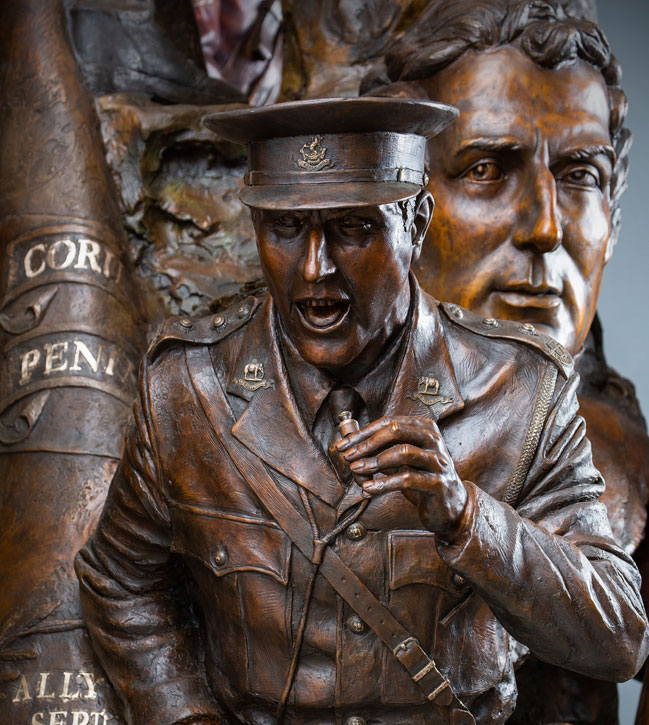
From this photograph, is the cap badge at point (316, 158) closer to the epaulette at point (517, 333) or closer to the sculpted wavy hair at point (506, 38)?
the epaulette at point (517, 333)

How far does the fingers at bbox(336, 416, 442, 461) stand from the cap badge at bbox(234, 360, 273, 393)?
558 millimetres

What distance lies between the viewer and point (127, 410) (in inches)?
170

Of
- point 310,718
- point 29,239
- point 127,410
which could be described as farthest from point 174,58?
point 310,718

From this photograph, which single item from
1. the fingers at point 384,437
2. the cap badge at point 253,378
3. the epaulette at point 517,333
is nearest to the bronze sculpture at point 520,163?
the epaulette at point 517,333

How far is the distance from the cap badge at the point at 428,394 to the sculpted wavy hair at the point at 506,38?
1.60 metres

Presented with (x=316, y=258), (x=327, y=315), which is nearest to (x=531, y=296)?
(x=327, y=315)

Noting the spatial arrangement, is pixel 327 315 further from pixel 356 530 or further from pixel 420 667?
pixel 420 667

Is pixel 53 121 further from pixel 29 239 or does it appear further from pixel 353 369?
pixel 353 369

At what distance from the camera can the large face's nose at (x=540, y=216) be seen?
4.31 metres

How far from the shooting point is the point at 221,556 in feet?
10.8

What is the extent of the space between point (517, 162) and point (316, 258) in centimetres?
163

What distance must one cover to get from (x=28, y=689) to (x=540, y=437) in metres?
1.55


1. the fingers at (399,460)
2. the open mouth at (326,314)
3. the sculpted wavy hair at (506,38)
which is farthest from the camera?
the sculpted wavy hair at (506,38)

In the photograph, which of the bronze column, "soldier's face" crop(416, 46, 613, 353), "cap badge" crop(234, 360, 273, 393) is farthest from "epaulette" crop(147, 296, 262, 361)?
"soldier's face" crop(416, 46, 613, 353)
